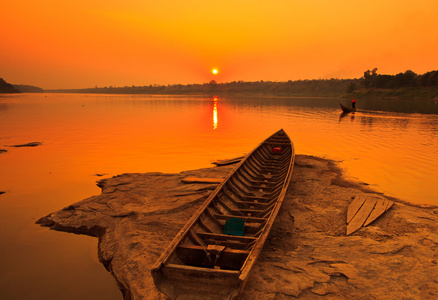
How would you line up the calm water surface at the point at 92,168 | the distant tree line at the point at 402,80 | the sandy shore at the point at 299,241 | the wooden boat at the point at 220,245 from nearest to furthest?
the wooden boat at the point at 220,245 < the sandy shore at the point at 299,241 < the calm water surface at the point at 92,168 < the distant tree line at the point at 402,80

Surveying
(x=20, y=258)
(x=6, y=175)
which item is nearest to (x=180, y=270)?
(x=20, y=258)

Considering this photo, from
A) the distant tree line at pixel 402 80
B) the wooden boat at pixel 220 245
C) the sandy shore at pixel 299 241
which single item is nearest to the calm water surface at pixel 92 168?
the sandy shore at pixel 299 241

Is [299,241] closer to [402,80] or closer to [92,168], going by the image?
[92,168]

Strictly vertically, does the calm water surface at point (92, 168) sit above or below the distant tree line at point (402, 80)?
below

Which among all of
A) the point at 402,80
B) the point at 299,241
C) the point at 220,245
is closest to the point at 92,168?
the point at 220,245

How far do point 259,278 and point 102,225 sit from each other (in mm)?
4549

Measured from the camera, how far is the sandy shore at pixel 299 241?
198 inches

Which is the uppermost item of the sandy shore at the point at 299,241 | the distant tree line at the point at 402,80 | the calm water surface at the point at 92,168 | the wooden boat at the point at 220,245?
the distant tree line at the point at 402,80

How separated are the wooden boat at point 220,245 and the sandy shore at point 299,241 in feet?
1.85

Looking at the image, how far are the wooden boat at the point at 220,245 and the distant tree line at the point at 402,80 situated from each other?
116m

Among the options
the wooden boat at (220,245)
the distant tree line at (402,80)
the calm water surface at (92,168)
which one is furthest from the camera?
the distant tree line at (402,80)

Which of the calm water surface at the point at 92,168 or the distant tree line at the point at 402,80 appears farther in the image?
the distant tree line at the point at 402,80

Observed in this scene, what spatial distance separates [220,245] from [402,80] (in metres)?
130

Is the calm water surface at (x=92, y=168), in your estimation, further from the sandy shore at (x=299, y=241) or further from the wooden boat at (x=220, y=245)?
the wooden boat at (x=220, y=245)
